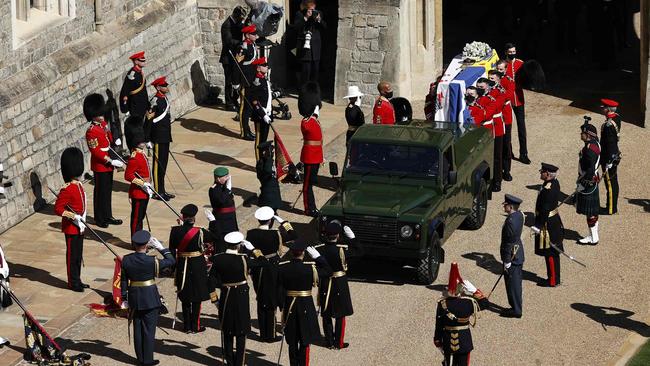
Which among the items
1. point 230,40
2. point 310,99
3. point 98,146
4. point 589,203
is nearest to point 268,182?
point 310,99

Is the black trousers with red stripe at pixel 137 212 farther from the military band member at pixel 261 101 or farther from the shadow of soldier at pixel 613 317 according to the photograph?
the shadow of soldier at pixel 613 317

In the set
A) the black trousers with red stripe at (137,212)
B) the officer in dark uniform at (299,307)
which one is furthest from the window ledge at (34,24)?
the officer in dark uniform at (299,307)

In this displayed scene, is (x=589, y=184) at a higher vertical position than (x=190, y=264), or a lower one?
lower

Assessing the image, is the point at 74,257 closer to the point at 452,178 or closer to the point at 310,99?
the point at 310,99

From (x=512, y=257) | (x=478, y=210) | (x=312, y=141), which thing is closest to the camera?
(x=512, y=257)

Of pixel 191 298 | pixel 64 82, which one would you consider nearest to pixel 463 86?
pixel 64 82

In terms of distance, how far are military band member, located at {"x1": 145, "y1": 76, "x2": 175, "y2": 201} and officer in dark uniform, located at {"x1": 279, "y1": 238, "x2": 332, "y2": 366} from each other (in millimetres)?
6696

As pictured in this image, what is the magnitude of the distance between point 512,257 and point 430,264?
1216mm

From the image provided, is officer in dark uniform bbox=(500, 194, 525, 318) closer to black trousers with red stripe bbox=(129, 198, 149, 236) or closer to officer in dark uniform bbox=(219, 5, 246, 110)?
black trousers with red stripe bbox=(129, 198, 149, 236)

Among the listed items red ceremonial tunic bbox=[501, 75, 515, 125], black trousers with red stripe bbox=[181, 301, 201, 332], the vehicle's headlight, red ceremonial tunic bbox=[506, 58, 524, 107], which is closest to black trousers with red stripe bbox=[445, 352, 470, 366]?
the vehicle's headlight

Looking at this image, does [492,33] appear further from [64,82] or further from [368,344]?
[368,344]

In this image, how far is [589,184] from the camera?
942 inches

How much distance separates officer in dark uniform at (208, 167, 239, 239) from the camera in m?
22.0

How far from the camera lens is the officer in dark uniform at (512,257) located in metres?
21.0
